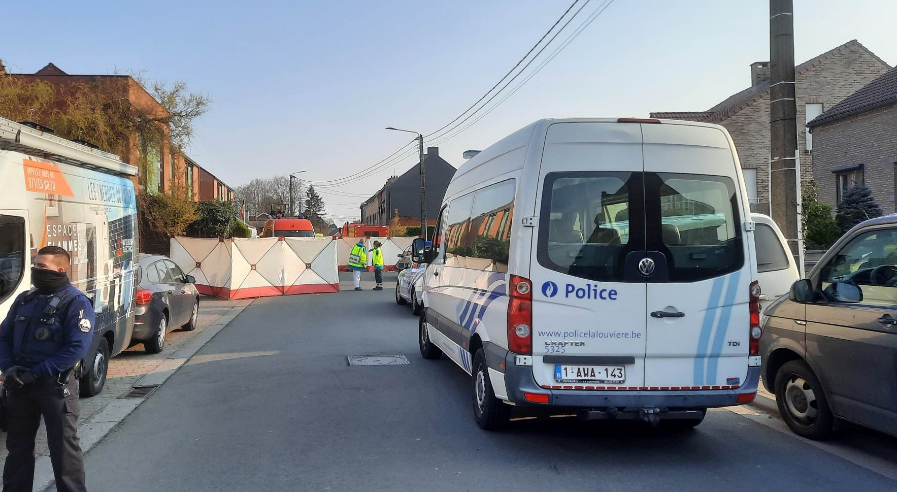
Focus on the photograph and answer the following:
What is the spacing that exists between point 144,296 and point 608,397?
7.23 m

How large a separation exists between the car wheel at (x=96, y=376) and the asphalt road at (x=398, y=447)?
62 centimetres

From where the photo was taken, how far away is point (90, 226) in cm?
745

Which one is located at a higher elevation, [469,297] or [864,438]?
[469,297]

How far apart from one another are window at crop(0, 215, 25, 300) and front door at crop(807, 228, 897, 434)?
6616mm

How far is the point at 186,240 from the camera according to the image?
814 inches

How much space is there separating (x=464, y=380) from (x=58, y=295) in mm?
5104

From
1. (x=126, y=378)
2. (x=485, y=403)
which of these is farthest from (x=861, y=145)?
(x=126, y=378)

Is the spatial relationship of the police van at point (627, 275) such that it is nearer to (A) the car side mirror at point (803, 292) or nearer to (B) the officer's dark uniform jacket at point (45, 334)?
(A) the car side mirror at point (803, 292)

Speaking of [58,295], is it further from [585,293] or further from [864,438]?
[864,438]

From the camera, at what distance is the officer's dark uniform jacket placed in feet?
13.4

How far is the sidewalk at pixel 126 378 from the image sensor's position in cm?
610

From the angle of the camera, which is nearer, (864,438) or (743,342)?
(743,342)

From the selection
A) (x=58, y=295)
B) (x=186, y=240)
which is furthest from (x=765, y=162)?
(x=58, y=295)

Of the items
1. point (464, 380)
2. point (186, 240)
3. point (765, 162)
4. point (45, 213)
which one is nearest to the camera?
point (45, 213)
